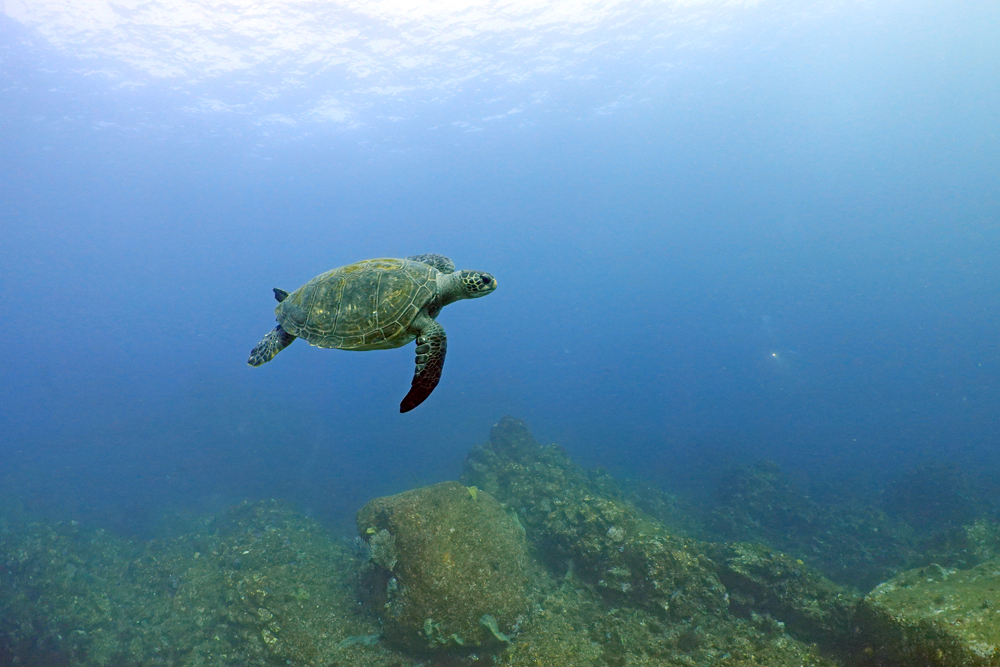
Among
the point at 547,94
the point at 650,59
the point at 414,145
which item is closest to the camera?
the point at 650,59

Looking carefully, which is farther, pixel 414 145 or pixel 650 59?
pixel 414 145

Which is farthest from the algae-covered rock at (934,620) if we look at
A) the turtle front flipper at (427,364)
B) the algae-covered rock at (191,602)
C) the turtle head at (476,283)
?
the algae-covered rock at (191,602)

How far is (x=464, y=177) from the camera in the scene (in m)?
86.2

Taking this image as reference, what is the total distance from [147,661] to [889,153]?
516 ft

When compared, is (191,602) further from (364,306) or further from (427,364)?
(427,364)

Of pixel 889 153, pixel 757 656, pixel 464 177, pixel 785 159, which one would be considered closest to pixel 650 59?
pixel 464 177

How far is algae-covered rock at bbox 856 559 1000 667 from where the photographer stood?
4324 mm

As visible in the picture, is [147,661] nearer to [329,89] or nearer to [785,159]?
[329,89]

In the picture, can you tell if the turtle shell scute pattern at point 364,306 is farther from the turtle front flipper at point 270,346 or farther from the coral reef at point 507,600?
the coral reef at point 507,600

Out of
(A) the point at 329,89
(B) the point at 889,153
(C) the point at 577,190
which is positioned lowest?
(A) the point at 329,89

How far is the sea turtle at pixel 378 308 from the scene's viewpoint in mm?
5160

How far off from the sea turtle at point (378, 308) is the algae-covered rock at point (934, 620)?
21.7 ft

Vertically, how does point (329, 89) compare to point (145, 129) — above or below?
above

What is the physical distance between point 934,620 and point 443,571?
21.9 feet
